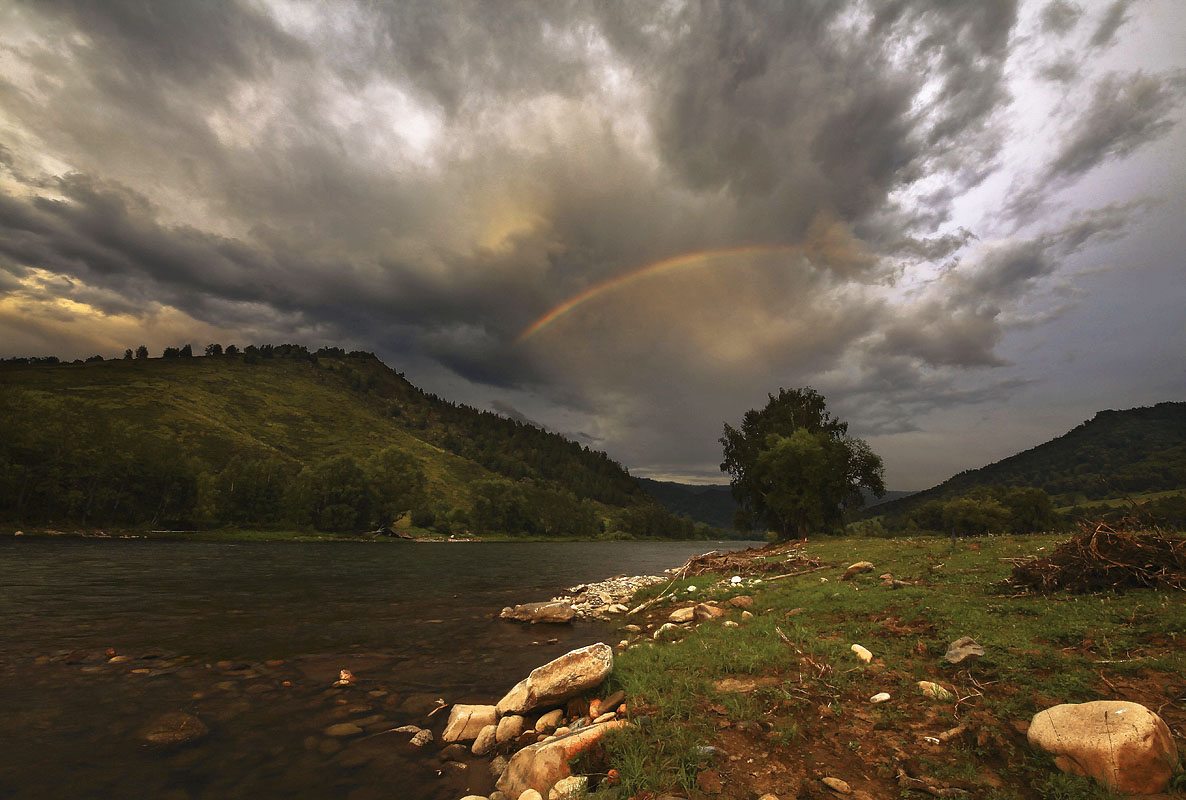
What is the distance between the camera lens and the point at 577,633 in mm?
18719

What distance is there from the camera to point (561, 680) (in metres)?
9.18

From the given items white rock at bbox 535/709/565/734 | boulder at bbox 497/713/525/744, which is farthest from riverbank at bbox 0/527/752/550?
white rock at bbox 535/709/565/734

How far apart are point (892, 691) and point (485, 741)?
7.38 m

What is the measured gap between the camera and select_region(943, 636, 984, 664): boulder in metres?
8.81

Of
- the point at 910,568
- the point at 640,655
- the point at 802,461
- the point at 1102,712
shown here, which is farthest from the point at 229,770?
the point at 802,461

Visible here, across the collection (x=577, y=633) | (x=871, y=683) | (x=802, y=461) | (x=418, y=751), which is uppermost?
(x=802, y=461)

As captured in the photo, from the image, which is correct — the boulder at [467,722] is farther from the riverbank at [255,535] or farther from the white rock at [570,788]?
the riverbank at [255,535]

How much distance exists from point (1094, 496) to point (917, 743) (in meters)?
223

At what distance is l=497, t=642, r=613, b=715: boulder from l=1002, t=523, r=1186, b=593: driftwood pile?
40.0 feet

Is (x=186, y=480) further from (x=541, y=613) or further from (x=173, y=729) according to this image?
(x=173, y=729)

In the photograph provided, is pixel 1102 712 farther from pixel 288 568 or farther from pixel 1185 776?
pixel 288 568

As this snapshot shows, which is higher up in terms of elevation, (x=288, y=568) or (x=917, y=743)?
(x=917, y=743)

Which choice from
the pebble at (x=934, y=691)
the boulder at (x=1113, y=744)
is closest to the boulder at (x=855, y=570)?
the pebble at (x=934, y=691)

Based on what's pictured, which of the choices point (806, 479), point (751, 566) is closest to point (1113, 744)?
point (751, 566)
